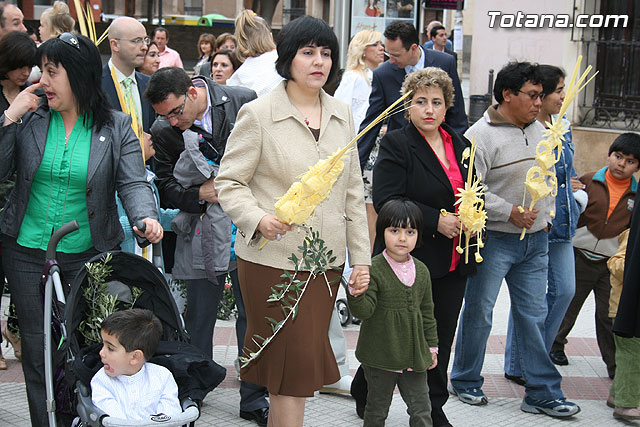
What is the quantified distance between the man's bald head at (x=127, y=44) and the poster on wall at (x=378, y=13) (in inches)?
211

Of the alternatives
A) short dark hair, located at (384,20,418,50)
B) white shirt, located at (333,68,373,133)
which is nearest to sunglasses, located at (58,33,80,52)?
short dark hair, located at (384,20,418,50)

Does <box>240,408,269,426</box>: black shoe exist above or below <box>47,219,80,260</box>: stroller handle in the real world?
below

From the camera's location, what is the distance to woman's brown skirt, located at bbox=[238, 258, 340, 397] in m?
4.02

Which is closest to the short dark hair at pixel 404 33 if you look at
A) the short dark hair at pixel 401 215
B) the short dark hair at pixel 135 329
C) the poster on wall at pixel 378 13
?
the short dark hair at pixel 401 215

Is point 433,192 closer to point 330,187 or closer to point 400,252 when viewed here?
point 400,252

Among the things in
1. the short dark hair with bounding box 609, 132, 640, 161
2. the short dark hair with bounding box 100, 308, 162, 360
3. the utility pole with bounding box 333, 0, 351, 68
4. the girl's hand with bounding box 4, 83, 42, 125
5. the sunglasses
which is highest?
the utility pole with bounding box 333, 0, 351, 68

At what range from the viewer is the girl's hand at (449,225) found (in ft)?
16.1

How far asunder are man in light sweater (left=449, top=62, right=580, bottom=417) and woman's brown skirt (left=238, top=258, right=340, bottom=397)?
67.6 inches

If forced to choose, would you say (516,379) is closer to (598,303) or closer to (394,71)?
(598,303)

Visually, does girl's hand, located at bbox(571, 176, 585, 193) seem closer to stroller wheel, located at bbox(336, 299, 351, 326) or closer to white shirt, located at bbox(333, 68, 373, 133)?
stroller wheel, located at bbox(336, 299, 351, 326)

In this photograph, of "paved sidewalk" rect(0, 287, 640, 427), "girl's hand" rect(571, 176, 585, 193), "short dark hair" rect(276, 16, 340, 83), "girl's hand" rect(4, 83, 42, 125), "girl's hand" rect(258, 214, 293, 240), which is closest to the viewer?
"girl's hand" rect(258, 214, 293, 240)

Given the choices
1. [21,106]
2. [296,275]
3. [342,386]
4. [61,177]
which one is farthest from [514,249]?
[21,106]

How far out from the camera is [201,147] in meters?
5.12

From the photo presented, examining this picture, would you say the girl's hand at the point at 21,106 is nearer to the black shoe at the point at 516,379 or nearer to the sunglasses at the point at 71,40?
the sunglasses at the point at 71,40
